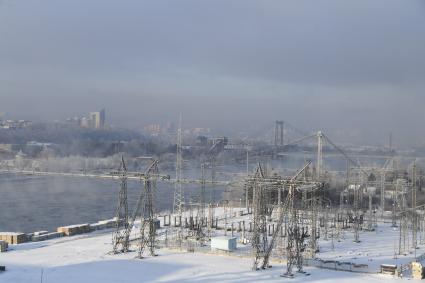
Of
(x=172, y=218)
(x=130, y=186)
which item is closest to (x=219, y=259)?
(x=172, y=218)

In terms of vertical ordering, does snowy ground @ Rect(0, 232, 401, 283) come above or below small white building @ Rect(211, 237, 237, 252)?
below

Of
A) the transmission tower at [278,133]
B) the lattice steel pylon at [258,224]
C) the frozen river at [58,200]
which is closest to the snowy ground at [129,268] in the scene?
the lattice steel pylon at [258,224]

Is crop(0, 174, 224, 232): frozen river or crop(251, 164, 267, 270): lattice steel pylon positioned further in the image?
crop(0, 174, 224, 232): frozen river

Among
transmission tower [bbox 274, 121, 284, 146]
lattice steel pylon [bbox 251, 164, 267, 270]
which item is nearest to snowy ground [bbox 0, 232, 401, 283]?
lattice steel pylon [bbox 251, 164, 267, 270]

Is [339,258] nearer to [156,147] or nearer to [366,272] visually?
[366,272]

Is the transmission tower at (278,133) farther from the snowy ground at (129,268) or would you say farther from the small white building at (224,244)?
the snowy ground at (129,268)

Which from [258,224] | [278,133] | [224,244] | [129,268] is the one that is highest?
[278,133]

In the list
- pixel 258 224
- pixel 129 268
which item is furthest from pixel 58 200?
pixel 129 268

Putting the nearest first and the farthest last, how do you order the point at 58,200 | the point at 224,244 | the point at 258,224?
the point at 258,224 → the point at 224,244 → the point at 58,200

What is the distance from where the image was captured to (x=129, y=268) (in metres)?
8.61

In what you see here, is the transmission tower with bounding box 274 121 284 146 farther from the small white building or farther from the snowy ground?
the snowy ground

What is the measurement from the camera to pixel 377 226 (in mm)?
13922

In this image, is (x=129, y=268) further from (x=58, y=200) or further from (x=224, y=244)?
(x=58, y=200)

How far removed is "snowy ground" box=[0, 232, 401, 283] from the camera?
793 cm
